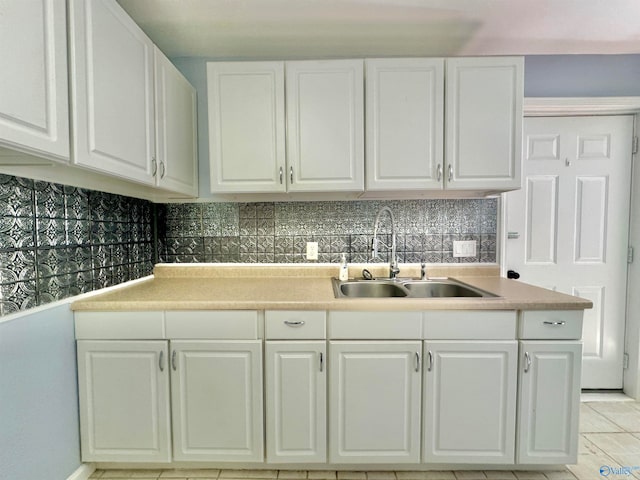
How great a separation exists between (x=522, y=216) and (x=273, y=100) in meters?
1.81

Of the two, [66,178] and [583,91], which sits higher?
[583,91]

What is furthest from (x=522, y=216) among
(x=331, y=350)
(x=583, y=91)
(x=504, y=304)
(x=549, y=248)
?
(x=331, y=350)

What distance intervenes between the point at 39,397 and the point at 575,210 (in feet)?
10.2

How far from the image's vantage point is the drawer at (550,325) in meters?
1.43

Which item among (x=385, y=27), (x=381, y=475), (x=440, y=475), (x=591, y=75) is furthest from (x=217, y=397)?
(x=591, y=75)

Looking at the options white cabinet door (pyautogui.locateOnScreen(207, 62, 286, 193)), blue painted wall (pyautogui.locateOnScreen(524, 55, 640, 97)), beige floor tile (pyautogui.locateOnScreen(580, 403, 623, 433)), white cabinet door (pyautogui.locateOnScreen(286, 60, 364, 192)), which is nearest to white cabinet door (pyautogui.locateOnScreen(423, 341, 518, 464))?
beige floor tile (pyautogui.locateOnScreen(580, 403, 623, 433))

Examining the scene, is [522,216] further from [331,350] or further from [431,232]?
[331,350]

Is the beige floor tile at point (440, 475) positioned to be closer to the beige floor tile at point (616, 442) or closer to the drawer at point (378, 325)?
the drawer at point (378, 325)

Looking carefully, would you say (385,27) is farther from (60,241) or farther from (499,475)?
(499,475)

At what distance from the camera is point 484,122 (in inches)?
67.7

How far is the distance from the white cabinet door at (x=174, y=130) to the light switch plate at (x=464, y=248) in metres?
1.74

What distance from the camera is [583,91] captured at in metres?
2.08

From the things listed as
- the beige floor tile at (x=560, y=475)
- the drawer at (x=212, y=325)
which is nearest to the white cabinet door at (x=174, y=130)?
the drawer at (x=212, y=325)

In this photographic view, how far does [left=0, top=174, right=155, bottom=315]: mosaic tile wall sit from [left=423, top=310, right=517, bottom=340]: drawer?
161cm
